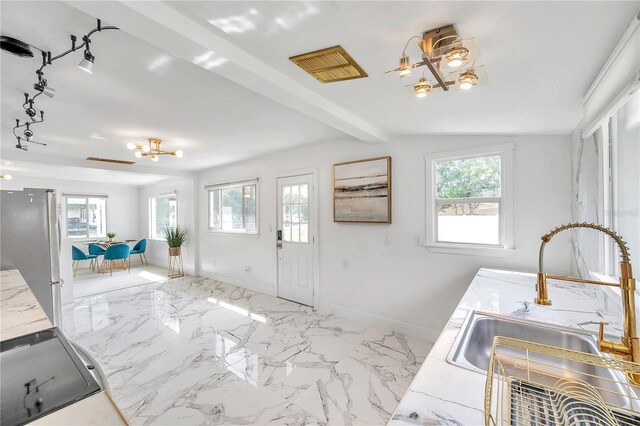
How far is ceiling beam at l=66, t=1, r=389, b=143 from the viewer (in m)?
1.12

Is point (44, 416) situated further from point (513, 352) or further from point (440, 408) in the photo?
point (513, 352)

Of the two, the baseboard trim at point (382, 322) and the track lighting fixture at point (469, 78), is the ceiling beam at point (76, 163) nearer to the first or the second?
the baseboard trim at point (382, 322)

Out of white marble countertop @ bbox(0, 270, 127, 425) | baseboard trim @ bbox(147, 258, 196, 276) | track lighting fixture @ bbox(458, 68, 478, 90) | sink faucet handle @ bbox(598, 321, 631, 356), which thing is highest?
track lighting fixture @ bbox(458, 68, 478, 90)

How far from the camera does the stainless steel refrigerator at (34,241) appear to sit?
2467mm

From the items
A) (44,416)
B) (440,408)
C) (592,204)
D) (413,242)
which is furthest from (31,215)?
(592,204)

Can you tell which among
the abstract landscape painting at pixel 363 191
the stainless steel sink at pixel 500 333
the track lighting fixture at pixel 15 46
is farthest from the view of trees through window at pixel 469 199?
the track lighting fixture at pixel 15 46

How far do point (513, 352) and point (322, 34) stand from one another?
174 cm

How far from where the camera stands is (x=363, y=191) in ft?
11.2

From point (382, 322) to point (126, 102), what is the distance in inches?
137

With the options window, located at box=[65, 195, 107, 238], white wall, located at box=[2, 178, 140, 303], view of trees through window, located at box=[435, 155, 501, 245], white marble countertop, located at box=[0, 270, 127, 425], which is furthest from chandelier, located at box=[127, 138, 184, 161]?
window, located at box=[65, 195, 107, 238]

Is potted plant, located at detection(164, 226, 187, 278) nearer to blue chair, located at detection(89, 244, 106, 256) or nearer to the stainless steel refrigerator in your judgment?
blue chair, located at detection(89, 244, 106, 256)

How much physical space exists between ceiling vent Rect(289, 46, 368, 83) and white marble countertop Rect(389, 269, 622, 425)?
1.46m

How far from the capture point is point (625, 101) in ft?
4.15

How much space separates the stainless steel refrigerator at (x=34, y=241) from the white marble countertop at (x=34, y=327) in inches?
10.1
